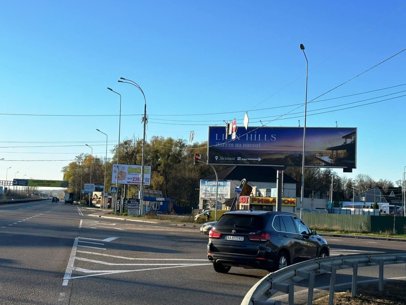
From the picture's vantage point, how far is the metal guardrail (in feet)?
20.8

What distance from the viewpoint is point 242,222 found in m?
13.0

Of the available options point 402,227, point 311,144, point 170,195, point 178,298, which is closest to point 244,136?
point 311,144

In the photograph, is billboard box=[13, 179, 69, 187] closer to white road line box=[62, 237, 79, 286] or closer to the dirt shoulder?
white road line box=[62, 237, 79, 286]

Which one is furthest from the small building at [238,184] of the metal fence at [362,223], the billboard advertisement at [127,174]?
the metal fence at [362,223]

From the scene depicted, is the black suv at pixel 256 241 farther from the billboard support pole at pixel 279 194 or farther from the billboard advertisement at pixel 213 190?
the billboard advertisement at pixel 213 190

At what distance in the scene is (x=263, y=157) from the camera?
56375 millimetres

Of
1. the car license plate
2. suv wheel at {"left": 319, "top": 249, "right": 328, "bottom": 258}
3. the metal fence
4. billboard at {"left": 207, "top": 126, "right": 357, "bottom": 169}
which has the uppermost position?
billboard at {"left": 207, "top": 126, "right": 357, "bottom": 169}

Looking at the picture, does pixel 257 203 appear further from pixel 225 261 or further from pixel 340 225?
pixel 225 261

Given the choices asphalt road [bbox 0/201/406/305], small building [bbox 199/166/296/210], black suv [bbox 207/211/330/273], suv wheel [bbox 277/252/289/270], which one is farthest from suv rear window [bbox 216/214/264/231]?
small building [bbox 199/166/296/210]

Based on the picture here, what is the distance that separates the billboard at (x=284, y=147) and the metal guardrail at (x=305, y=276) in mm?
43389

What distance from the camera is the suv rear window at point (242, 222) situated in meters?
12.8

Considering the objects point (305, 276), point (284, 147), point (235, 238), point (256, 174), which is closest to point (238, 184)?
point (256, 174)

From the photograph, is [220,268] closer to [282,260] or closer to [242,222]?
[242,222]

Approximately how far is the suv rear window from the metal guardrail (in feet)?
9.58
